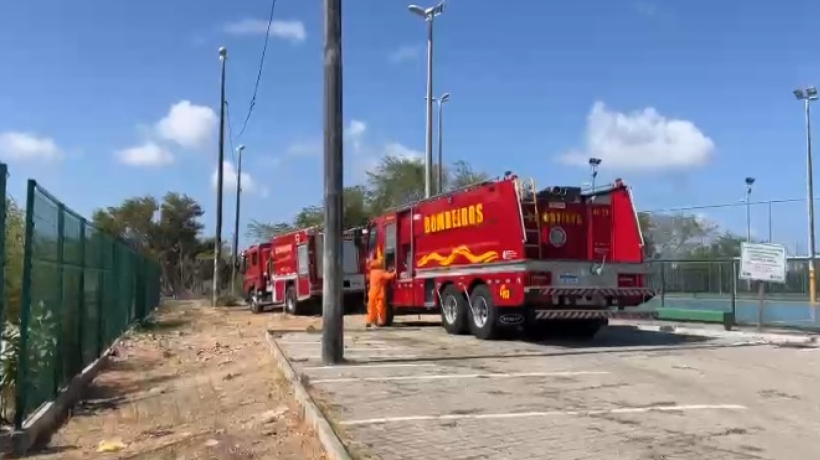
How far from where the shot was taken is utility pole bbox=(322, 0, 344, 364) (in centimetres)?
1239

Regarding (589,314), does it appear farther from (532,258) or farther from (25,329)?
(25,329)

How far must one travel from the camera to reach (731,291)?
65.7 ft

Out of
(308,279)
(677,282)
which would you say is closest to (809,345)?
(677,282)

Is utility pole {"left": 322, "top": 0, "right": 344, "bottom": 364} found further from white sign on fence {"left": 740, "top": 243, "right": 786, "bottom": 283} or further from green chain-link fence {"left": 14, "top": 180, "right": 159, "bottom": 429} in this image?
white sign on fence {"left": 740, "top": 243, "right": 786, "bottom": 283}

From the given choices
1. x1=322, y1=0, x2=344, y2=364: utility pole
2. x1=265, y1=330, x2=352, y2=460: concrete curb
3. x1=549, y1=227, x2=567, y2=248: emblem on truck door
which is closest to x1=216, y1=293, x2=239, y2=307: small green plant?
x1=549, y1=227, x2=567, y2=248: emblem on truck door

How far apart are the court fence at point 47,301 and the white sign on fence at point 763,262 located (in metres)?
12.5

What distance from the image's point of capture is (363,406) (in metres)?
8.88

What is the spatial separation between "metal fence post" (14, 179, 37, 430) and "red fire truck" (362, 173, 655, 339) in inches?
343

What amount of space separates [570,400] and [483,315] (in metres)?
6.87

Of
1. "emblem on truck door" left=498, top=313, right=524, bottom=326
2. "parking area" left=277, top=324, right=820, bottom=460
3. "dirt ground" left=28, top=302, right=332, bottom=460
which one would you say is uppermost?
"emblem on truck door" left=498, top=313, right=524, bottom=326

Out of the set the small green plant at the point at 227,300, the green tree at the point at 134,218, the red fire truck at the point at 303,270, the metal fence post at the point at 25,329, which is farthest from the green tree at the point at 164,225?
the metal fence post at the point at 25,329

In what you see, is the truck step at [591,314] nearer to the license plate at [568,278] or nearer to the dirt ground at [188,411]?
Answer: the license plate at [568,278]

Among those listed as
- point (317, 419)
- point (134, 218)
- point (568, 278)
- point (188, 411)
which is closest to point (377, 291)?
point (568, 278)

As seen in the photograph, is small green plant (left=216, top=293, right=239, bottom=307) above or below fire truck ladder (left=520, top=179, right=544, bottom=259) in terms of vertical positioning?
below
